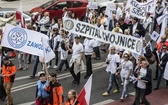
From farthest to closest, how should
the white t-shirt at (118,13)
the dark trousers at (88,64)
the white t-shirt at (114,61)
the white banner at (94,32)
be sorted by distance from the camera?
the white t-shirt at (118,13)
the dark trousers at (88,64)
the white t-shirt at (114,61)
the white banner at (94,32)

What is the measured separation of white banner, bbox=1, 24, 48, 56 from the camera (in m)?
9.52

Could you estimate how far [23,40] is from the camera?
9609 millimetres

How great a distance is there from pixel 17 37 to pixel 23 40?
0.17m

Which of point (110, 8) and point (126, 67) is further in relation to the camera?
point (110, 8)

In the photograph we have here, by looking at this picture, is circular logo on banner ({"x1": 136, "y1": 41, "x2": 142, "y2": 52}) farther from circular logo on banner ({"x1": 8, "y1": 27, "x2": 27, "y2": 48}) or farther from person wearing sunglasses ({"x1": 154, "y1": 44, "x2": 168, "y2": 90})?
circular logo on banner ({"x1": 8, "y1": 27, "x2": 27, "y2": 48})

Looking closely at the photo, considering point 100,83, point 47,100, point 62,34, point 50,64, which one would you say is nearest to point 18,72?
point 50,64

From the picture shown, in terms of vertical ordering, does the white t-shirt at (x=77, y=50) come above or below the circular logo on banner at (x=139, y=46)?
below

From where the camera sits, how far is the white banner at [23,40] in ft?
31.2

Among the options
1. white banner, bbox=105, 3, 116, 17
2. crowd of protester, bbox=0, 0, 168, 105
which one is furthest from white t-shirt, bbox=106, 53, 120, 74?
white banner, bbox=105, 3, 116, 17

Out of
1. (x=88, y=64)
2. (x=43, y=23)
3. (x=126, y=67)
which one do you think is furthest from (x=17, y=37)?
(x=43, y=23)

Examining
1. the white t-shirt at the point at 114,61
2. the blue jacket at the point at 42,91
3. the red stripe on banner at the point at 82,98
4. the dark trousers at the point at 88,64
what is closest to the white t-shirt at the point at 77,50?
the dark trousers at the point at 88,64

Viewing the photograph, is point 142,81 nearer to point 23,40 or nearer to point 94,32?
point 94,32

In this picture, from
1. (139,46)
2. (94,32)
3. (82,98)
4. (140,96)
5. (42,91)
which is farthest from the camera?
(94,32)

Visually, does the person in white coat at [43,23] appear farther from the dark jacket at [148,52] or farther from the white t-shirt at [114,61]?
the white t-shirt at [114,61]
